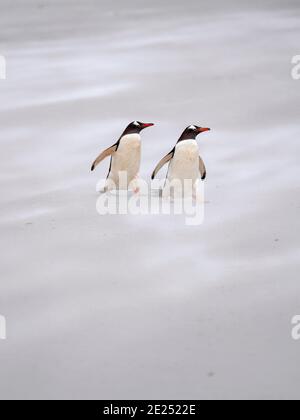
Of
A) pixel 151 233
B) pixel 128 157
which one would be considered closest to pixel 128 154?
pixel 128 157

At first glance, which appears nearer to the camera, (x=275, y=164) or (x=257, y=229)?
(x=257, y=229)

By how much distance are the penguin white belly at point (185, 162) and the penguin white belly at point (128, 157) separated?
117mm

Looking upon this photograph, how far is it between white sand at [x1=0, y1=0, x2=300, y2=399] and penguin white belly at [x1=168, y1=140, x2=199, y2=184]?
14 centimetres

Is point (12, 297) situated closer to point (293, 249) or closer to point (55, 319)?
point (55, 319)

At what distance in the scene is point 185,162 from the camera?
2.21 m

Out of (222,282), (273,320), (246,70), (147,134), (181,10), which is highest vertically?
(181,10)

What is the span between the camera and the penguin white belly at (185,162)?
220 centimetres

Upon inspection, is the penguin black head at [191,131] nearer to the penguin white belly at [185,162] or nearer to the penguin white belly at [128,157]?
the penguin white belly at [185,162]

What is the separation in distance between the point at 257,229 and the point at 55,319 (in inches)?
28.6

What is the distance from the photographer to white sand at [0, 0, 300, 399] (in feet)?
5.02

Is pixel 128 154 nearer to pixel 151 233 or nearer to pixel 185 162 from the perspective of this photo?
pixel 185 162

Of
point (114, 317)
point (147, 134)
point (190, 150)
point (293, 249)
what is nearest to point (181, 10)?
point (147, 134)

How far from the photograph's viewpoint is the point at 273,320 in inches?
66.3

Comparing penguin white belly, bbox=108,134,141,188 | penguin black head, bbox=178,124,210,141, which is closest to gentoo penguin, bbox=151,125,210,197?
penguin black head, bbox=178,124,210,141
